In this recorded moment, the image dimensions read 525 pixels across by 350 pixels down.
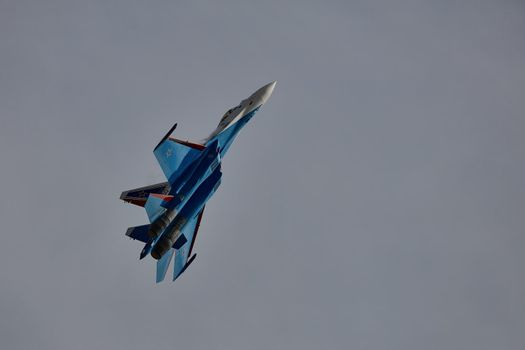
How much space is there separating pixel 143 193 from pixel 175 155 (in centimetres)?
583

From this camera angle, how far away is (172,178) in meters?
64.8

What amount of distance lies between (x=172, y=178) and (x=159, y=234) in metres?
5.66

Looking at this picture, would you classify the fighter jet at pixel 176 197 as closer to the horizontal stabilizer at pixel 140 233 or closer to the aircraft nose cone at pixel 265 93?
the horizontal stabilizer at pixel 140 233

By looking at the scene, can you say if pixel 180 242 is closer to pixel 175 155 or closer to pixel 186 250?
pixel 186 250

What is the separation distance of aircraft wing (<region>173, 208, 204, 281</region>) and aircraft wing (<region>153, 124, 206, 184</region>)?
5971 millimetres

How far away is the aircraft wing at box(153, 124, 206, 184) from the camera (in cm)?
6362

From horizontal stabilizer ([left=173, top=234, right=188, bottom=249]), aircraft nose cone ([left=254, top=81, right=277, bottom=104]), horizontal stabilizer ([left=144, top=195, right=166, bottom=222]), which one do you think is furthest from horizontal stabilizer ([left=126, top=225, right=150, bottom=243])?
aircraft nose cone ([left=254, top=81, right=277, bottom=104])

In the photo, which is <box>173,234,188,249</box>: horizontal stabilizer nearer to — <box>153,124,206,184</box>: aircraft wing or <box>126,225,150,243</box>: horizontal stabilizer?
<box>126,225,150,243</box>: horizontal stabilizer

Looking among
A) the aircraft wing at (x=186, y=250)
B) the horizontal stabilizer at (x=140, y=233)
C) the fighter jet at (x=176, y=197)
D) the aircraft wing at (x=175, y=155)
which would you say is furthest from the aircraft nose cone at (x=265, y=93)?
the horizontal stabilizer at (x=140, y=233)

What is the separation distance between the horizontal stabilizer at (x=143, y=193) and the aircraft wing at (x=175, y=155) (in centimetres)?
260

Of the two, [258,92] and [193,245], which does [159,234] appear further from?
[258,92]

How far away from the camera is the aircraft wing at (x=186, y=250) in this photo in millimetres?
68938

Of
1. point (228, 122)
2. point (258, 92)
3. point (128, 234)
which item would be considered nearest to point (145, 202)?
point (128, 234)

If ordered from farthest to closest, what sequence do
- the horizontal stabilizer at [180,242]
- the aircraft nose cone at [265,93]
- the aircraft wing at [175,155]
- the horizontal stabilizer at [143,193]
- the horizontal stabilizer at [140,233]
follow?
the aircraft nose cone at [265,93] → the horizontal stabilizer at [180,242] → the horizontal stabilizer at [143,193] → the horizontal stabilizer at [140,233] → the aircraft wing at [175,155]
